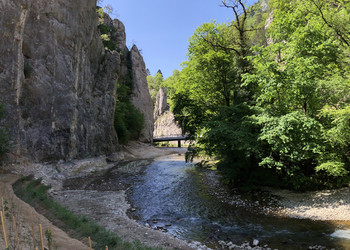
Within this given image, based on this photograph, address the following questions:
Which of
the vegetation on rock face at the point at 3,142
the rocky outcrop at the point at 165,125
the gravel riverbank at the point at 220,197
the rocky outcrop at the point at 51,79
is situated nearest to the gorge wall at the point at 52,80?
the rocky outcrop at the point at 51,79

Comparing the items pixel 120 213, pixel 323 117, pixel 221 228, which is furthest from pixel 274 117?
pixel 120 213

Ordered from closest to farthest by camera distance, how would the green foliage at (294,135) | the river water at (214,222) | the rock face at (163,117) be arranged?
the river water at (214,222)
the green foliage at (294,135)
the rock face at (163,117)

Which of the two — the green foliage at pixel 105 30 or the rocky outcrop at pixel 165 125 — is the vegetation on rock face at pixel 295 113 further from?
the rocky outcrop at pixel 165 125

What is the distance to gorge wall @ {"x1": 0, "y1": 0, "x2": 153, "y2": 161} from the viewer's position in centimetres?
1925

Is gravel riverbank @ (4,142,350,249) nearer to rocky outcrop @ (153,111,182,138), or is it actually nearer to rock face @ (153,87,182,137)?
rocky outcrop @ (153,111,182,138)

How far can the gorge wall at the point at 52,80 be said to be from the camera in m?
19.2

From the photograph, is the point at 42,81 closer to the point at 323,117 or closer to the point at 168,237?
the point at 168,237

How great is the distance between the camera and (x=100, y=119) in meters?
31.5

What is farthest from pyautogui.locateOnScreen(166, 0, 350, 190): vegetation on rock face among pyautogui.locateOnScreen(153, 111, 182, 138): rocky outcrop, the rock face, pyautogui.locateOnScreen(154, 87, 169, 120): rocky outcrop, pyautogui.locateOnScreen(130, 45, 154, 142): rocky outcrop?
pyautogui.locateOnScreen(154, 87, 169, 120): rocky outcrop

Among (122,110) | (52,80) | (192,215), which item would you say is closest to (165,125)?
(122,110)

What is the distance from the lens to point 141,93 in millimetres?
54719

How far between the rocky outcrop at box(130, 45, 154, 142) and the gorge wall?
68.2 feet

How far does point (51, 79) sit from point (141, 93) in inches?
1257

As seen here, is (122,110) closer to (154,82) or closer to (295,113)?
(295,113)
